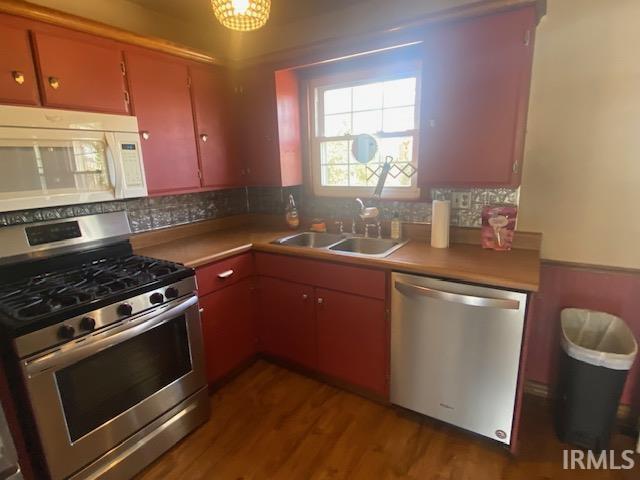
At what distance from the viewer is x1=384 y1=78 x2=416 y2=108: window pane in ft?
7.27

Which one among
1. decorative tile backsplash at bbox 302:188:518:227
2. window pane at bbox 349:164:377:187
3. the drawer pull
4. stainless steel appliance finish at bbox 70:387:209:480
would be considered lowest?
stainless steel appliance finish at bbox 70:387:209:480

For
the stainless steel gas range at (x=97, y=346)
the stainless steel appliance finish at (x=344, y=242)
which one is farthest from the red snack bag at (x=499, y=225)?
the stainless steel gas range at (x=97, y=346)

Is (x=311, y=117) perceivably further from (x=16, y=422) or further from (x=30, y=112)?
(x=16, y=422)

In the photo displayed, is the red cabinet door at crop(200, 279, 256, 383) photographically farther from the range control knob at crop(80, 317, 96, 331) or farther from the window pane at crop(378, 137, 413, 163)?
the window pane at crop(378, 137, 413, 163)

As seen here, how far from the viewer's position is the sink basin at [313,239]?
2.44 m

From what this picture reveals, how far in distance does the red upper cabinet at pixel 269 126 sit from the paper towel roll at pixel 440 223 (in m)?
1.10

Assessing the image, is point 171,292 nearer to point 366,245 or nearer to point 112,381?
point 112,381

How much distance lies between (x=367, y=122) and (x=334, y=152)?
1.09 feet

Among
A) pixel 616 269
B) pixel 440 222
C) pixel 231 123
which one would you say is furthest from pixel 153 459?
pixel 616 269

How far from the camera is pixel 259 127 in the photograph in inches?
98.5

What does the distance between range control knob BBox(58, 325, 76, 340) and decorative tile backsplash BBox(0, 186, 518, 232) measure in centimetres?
81

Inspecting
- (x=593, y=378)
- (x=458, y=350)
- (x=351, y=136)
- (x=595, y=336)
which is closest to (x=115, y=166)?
(x=351, y=136)

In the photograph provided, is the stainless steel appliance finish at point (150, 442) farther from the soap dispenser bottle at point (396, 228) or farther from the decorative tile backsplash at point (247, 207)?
the soap dispenser bottle at point (396, 228)
